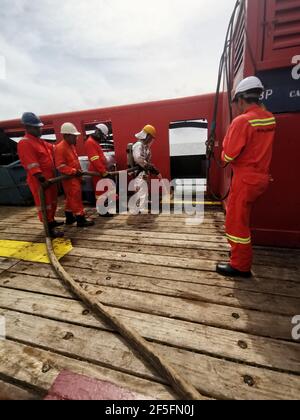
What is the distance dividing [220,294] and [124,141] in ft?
15.8

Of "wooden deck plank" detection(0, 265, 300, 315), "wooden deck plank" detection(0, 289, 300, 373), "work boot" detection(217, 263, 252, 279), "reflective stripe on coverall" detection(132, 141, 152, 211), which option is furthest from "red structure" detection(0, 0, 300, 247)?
"reflective stripe on coverall" detection(132, 141, 152, 211)

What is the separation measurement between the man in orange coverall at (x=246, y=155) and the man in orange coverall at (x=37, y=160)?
287 centimetres

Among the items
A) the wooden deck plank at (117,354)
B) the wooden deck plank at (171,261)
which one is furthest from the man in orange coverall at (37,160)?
the wooden deck plank at (117,354)

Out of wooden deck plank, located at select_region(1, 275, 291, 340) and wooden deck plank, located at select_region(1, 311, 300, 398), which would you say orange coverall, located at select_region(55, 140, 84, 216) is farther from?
wooden deck plank, located at select_region(1, 311, 300, 398)

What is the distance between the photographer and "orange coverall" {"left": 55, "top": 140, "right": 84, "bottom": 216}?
395cm

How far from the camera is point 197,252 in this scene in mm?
2982

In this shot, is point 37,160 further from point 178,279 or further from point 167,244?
point 178,279

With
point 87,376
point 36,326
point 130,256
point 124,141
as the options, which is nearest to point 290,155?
point 130,256

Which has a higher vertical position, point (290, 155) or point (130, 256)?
point (290, 155)

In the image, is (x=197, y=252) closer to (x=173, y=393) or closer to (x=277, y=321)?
(x=277, y=321)

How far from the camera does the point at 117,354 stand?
1587 mm

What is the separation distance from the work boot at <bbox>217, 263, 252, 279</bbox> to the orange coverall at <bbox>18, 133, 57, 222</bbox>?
300 centimetres

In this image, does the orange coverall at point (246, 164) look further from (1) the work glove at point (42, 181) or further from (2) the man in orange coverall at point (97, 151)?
(2) the man in orange coverall at point (97, 151)

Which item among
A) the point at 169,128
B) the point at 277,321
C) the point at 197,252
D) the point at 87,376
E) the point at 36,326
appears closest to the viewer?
the point at 87,376
